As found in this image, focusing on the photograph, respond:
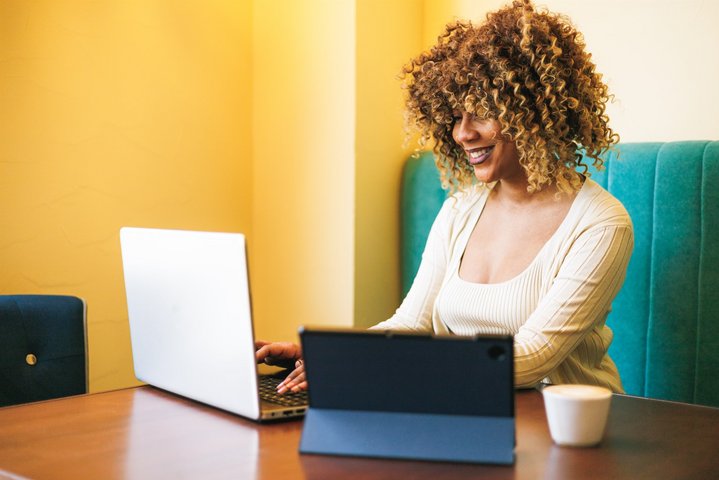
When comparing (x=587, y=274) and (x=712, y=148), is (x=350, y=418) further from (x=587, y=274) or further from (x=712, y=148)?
(x=712, y=148)

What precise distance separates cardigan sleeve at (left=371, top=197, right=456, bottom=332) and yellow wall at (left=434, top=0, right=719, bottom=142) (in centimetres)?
71

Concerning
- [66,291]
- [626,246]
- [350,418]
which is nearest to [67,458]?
[350,418]

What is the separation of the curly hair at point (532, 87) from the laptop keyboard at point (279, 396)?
768 millimetres

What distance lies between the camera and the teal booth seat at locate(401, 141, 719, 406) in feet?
6.80

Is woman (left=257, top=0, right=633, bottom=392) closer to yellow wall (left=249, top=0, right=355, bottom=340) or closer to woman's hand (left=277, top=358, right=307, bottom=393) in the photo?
woman's hand (left=277, top=358, right=307, bottom=393)

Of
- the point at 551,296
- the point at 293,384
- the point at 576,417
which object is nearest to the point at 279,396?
the point at 293,384

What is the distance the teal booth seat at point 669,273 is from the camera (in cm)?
207

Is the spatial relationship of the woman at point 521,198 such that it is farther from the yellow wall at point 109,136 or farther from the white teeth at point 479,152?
the yellow wall at point 109,136

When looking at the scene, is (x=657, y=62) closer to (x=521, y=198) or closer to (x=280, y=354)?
(x=521, y=198)

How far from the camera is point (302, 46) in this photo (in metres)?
2.75

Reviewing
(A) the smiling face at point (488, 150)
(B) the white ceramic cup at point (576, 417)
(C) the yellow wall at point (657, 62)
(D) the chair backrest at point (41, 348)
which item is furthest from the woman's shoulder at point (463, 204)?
(B) the white ceramic cup at point (576, 417)

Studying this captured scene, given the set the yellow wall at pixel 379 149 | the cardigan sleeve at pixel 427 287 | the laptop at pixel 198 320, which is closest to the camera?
the laptop at pixel 198 320

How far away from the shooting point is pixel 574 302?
161cm

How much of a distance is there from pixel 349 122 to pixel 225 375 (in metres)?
1.59
